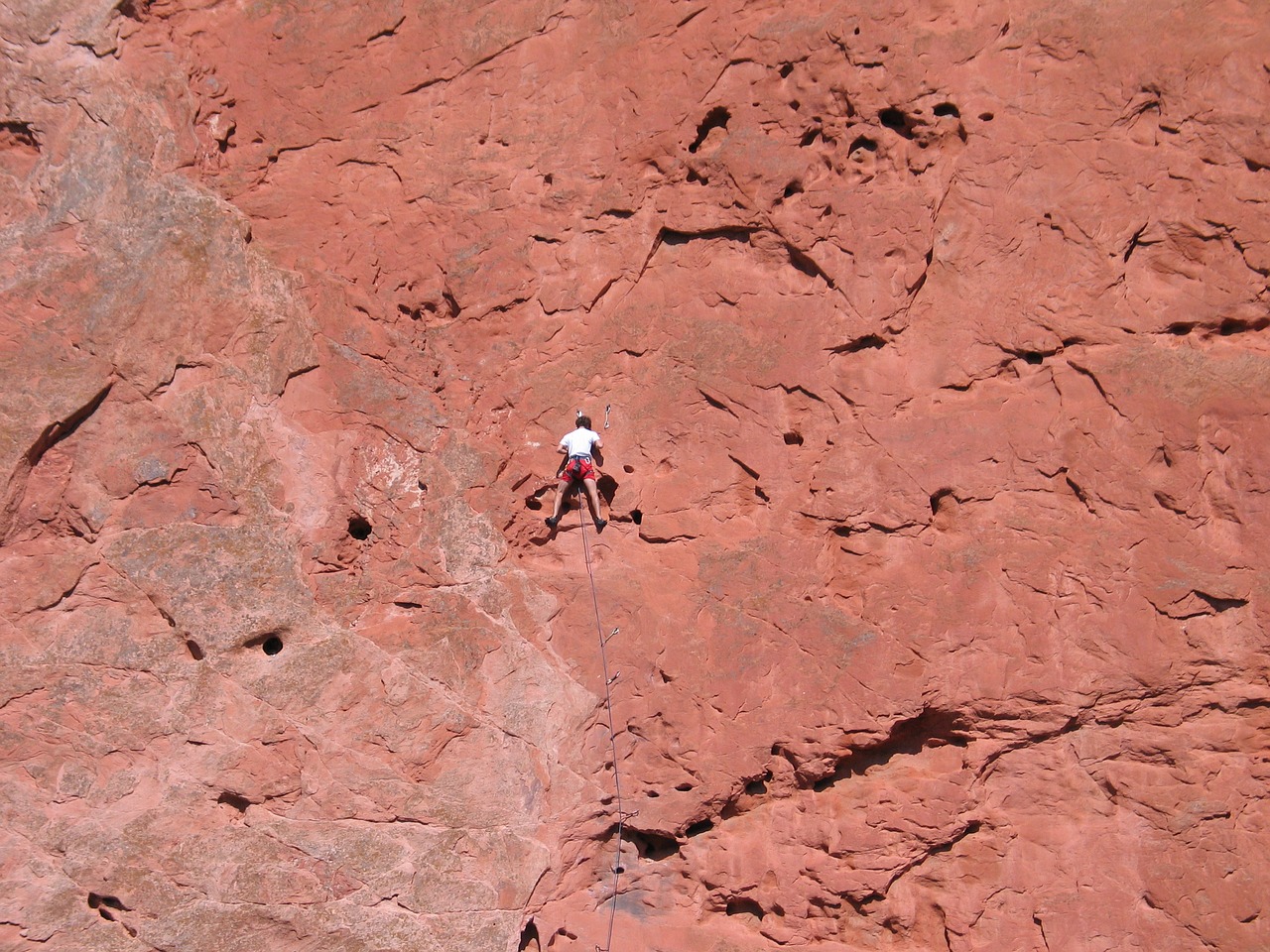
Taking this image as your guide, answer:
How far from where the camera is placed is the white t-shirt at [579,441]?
623 centimetres

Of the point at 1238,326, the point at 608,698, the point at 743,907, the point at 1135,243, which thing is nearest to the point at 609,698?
the point at 608,698

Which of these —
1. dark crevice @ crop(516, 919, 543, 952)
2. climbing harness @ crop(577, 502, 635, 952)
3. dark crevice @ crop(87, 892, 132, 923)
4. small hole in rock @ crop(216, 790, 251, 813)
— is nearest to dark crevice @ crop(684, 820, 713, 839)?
climbing harness @ crop(577, 502, 635, 952)

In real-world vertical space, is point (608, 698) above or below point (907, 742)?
above

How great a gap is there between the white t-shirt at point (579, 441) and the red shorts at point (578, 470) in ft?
0.12

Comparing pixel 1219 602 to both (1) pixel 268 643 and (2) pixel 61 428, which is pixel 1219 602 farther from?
(2) pixel 61 428

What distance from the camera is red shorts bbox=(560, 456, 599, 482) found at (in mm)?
6238

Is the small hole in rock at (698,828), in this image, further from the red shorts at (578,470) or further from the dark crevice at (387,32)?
the dark crevice at (387,32)

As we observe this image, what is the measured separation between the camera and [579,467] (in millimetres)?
6242

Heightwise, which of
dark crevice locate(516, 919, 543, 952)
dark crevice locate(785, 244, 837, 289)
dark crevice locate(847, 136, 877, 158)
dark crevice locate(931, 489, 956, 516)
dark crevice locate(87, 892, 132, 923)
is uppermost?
dark crevice locate(847, 136, 877, 158)

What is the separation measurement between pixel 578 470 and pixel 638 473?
434 mm

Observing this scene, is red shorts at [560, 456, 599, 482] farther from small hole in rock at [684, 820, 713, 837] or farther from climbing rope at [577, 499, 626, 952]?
small hole in rock at [684, 820, 713, 837]

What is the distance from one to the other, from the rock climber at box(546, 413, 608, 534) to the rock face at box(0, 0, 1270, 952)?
0.13 metres

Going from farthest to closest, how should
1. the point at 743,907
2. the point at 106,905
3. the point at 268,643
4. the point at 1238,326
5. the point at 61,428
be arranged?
the point at 743,907 → the point at 268,643 → the point at 106,905 → the point at 61,428 → the point at 1238,326

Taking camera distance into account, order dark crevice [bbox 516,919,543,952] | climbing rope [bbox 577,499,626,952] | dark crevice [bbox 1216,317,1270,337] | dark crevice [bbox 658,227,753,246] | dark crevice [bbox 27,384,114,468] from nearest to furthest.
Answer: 1. dark crevice [bbox 1216,317,1270,337]
2. dark crevice [bbox 27,384,114,468]
3. dark crevice [bbox 658,227,753,246]
4. climbing rope [bbox 577,499,626,952]
5. dark crevice [bbox 516,919,543,952]
